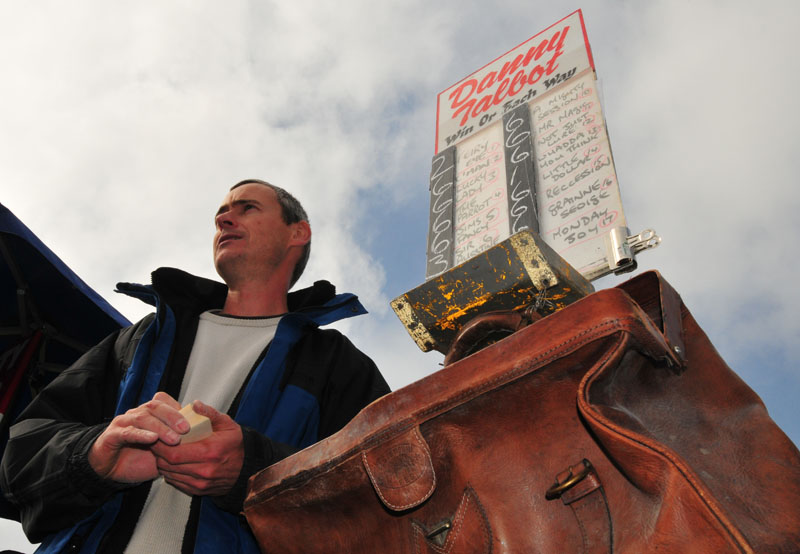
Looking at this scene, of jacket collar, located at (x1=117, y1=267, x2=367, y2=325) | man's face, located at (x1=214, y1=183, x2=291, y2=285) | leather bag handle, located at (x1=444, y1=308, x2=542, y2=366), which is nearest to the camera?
leather bag handle, located at (x1=444, y1=308, x2=542, y2=366)

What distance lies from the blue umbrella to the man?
1.86 meters

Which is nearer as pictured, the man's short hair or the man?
the man

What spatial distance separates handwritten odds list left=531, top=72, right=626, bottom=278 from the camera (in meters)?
2.65

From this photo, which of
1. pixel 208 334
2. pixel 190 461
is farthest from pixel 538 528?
pixel 208 334

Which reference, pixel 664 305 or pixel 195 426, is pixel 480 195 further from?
pixel 195 426

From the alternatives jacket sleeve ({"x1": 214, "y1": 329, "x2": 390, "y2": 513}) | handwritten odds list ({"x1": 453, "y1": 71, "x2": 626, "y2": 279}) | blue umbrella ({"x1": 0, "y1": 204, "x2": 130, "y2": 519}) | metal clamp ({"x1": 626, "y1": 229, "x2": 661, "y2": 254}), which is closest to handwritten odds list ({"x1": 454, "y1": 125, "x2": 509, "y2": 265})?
handwritten odds list ({"x1": 453, "y1": 71, "x2": 626, "y2": 279})

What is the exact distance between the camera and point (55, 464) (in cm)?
151

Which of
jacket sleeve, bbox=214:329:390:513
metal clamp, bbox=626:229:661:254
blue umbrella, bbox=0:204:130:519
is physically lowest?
jacket sleeve, bbox=214:329:390:513

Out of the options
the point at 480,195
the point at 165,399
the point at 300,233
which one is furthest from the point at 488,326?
the point at 480,195

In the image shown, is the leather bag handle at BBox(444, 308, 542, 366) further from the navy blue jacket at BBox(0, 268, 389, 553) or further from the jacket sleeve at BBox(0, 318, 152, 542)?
the jacket sleeve at BBox(0, 318, 152, 542)

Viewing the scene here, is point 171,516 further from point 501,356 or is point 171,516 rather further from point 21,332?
point 21,332

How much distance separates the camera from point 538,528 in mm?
980

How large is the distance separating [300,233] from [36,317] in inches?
99.5

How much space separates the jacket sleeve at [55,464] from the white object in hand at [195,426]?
320 millimetres
